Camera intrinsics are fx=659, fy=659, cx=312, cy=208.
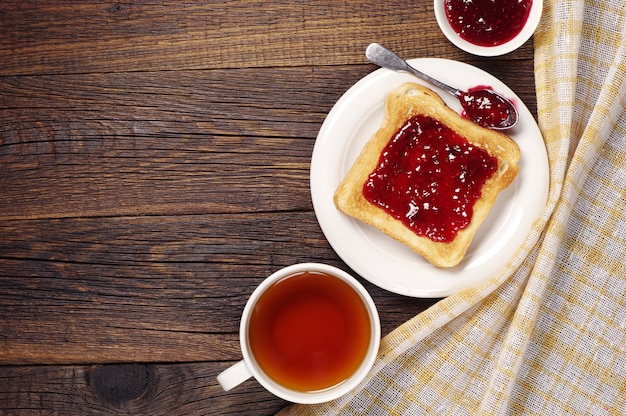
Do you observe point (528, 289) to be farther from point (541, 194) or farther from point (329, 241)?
point (329, 241)

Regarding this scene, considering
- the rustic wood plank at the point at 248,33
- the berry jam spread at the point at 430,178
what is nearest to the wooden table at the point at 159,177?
the rustic wood plank at the point at 248,33


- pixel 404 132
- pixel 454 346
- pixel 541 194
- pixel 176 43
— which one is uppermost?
pixel 176 43

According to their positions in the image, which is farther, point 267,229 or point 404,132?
point 267,229

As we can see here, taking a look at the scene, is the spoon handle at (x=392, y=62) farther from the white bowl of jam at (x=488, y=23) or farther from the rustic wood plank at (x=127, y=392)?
the rustic wood plank at (x=127, y=392)

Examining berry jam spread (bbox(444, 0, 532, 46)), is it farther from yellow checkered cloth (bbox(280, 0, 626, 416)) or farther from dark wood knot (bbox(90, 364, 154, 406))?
dark wood knot (bbox(90, 364, 154, 406))

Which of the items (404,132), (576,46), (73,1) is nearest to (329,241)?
(404,132)

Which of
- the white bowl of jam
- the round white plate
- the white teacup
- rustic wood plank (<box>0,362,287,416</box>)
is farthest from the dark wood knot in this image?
the white bowl of jam

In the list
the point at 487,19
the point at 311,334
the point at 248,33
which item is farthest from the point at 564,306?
the point at 248,33
